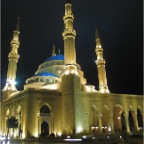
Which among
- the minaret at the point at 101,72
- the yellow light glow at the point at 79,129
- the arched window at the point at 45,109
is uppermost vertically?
the minaret at the point at 101,72

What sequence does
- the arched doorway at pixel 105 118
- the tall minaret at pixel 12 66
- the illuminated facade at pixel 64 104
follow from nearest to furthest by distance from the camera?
the illuminated facade at pixel 64 104 < the arched doorway at pixel 105 118 < the tall minaret at pixel 12 66

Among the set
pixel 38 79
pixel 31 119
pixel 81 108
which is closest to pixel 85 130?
pixel 81 108

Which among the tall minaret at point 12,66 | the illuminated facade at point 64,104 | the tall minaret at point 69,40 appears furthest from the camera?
the tall minaret at point 12,66

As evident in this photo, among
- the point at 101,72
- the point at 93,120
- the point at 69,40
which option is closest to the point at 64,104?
the point at 93,120

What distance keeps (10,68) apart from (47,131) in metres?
11.5

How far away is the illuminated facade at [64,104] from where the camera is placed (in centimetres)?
2338

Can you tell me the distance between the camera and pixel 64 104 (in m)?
24.8

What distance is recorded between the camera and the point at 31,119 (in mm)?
22641

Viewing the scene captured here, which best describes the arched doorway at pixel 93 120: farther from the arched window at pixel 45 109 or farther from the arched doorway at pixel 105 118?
the arched window at pixel 45 109

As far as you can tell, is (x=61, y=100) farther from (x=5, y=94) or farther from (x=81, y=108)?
(x=5, y=94)

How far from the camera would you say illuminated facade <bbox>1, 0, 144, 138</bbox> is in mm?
23375

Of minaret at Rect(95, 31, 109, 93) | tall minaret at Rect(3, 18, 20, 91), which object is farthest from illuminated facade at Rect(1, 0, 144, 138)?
minaret at Rect(95, 31, 109, 93)

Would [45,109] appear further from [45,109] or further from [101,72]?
[101,72]

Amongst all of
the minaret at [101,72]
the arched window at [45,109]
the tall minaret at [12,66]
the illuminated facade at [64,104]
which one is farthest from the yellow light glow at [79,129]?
the tall minaret at [12,66]
